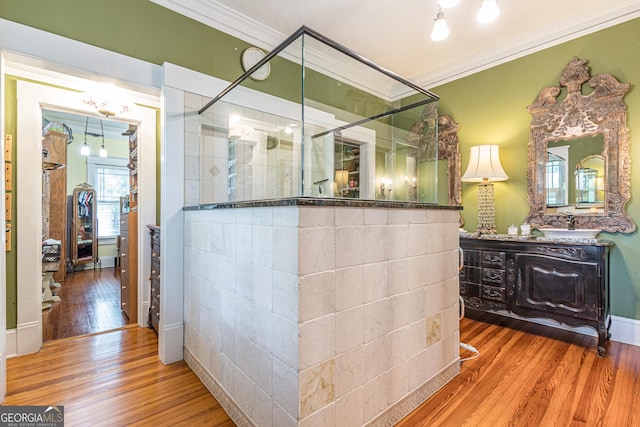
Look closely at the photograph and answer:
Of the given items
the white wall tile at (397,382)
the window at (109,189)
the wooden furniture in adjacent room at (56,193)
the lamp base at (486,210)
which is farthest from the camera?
the window at (109,189)

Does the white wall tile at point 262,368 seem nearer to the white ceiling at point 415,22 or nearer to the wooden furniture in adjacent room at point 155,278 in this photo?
the wooden furniture in adjacent room at point 155,278

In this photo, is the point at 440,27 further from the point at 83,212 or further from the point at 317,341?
the point at 83,212

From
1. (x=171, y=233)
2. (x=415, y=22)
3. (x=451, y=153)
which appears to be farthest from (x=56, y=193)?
(x=451, y=153)

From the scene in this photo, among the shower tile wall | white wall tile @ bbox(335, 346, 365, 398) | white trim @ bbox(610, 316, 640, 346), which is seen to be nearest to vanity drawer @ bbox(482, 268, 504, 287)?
white trim @ bbox(610, 316, 640, 346)

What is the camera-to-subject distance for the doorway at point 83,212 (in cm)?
351

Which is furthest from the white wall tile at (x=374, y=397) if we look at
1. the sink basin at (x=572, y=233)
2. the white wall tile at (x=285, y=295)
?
the sink basin at (x=572, y=233)

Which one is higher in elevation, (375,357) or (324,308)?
(324,308)

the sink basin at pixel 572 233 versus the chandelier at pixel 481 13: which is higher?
the chandelier at pixel 481 13

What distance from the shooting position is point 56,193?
4.96 metres

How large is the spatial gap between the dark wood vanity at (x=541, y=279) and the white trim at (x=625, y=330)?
0.14 meters

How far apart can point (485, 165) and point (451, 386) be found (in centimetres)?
219

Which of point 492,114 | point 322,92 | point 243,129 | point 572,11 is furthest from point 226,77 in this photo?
point 572,11

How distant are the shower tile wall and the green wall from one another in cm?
172

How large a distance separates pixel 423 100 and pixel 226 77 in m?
1.75
